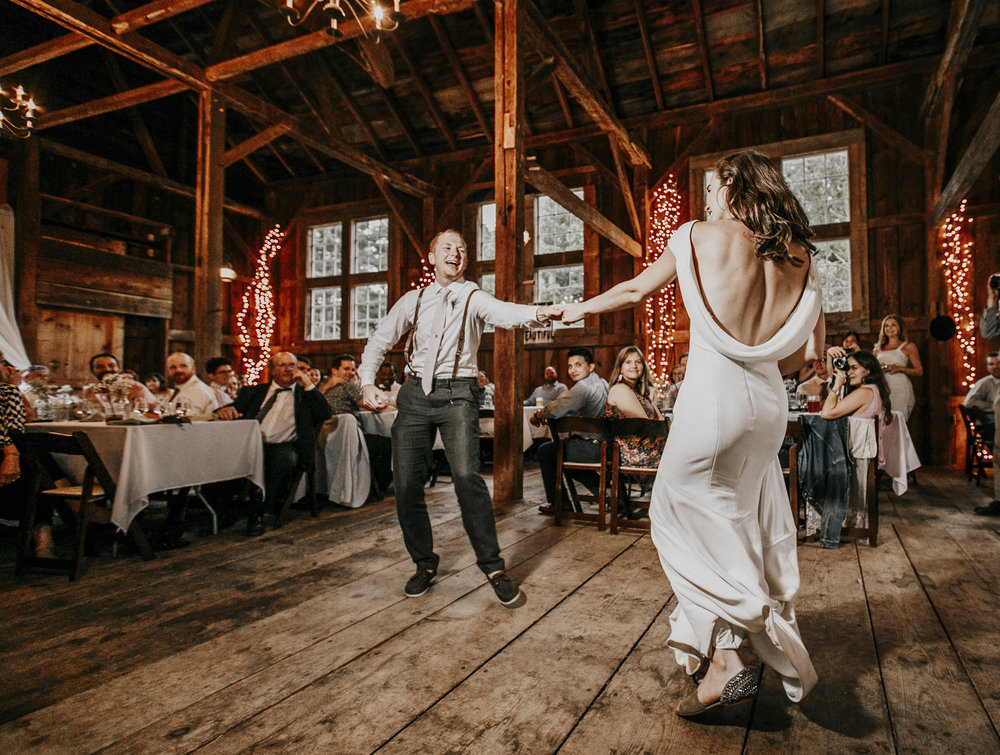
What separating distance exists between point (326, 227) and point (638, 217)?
5.73 m

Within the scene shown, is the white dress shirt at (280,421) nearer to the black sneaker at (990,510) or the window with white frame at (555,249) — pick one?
the black sneaker at (990,510)

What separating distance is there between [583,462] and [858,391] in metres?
1.67

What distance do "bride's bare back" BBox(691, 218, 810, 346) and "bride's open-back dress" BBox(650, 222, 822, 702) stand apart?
3 centimetres

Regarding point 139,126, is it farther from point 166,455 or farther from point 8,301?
point 166,455

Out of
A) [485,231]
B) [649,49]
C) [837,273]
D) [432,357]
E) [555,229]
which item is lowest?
[432,357]

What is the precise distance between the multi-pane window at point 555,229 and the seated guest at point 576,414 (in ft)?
17.1

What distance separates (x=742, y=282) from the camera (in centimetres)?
156

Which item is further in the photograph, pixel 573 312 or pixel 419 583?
pixel 419 583

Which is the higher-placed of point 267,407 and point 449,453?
point 267,407

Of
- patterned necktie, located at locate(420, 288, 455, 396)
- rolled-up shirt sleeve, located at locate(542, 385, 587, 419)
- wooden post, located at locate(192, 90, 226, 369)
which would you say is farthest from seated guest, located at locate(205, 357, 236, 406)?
patterned necktie, located at locate(420, 288, 455, 396)

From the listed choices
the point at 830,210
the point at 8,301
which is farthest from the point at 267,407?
the point at 830,210

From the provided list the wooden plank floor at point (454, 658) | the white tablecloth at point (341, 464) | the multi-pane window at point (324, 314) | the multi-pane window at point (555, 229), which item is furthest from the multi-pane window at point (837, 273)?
the multi-pane window at point (324, 314)

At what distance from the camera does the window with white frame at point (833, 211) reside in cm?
771

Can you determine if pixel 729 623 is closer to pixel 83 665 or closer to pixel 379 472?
pixel 83 665
